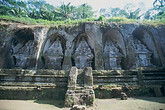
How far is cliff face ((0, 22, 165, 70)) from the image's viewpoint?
9539mm

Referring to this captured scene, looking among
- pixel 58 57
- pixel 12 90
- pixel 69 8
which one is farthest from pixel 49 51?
pixel 69 8

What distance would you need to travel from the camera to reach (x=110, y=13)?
29.8 metres

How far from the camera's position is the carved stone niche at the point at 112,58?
1011 cm

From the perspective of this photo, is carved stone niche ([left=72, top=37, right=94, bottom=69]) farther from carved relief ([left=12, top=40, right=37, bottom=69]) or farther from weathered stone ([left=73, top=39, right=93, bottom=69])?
carved relief ([left=12, top=40, right=37, bottom=69])

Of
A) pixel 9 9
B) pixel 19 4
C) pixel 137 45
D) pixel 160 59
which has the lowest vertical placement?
pixel 160 59

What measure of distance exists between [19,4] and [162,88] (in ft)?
81.9

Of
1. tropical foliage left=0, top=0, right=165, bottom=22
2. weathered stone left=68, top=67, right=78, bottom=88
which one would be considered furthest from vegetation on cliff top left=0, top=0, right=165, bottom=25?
weathered stone left=68, top=67, right=78, bottom=88

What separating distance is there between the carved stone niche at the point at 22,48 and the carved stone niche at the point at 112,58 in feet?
22.9

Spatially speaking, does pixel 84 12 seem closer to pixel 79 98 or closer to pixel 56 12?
pixel 56 12

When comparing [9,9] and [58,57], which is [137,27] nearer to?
[58,57]

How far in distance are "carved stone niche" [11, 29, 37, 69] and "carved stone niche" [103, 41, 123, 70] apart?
6.98 metres

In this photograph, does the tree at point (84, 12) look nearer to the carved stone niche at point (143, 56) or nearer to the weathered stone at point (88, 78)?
the carved stone niche at point (143, 56)

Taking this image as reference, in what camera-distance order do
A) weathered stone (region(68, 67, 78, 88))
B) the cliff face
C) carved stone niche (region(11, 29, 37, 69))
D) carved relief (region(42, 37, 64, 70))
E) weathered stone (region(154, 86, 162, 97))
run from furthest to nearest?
carved stone niche (region(11, 29, 37, 69))
carved relief (region(42, 37, 64, 70))
the cliff face
weathered stone (region(154, 86, 162, 97))
weathered stone (region(68, 67, 78, 88))

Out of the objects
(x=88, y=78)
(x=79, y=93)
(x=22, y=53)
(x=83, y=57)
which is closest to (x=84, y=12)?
(x=83, y=57)
